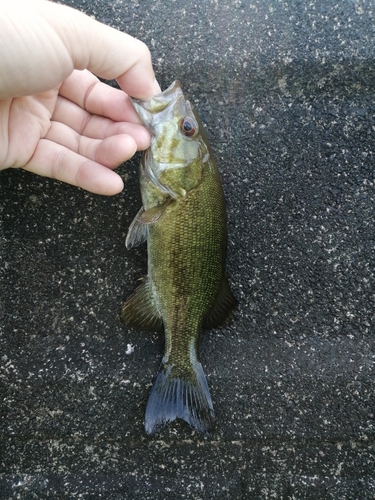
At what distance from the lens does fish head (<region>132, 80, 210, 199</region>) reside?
72.3 inches

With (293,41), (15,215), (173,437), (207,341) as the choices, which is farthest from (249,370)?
(293,41)

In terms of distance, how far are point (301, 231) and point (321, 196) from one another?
20 cm

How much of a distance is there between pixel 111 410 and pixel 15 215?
3.54ft

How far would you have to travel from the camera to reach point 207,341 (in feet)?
7.20

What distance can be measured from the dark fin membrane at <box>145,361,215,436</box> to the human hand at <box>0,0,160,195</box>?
90cm

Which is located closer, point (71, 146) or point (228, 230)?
point (71, 146)

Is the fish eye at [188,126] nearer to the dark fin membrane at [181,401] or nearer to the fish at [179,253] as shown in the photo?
the fish at [179,253]

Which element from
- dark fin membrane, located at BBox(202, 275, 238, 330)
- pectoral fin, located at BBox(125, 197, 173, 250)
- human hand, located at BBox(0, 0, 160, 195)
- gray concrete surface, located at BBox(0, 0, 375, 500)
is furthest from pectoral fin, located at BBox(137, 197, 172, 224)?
dark fin membrane, located at BBox(202, 275, 238, 330)

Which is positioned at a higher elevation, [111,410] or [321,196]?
[321,196]

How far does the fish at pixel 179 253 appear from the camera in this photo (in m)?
1.87

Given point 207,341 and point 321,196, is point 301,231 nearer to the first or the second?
point 321,196

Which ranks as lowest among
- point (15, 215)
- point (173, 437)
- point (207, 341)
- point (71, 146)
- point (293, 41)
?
point (173, 437)

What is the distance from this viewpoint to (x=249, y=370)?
86.7 inches

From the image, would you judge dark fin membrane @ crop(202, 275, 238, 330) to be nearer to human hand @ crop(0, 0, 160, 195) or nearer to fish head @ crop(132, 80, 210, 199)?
fish head @ crop(132, 80, 210, 199)
